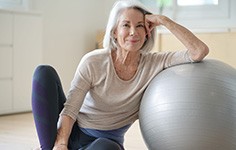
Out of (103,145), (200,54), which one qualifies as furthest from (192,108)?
(103,145)

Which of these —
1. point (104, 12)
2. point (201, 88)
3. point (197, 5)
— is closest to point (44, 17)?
point (104, 12)

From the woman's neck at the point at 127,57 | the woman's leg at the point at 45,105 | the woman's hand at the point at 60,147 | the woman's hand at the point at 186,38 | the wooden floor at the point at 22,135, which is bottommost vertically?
the wooden floor at the point at 22,135

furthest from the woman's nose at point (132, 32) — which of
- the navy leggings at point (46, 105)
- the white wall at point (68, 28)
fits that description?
the white wall at point (68, 28)

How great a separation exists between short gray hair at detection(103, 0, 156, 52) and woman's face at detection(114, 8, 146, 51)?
21mm

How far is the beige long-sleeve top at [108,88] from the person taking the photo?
1.67 metres

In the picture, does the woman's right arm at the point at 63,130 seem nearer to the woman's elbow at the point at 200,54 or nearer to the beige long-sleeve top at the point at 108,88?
the beige long-sleeve top at the point at 108,88

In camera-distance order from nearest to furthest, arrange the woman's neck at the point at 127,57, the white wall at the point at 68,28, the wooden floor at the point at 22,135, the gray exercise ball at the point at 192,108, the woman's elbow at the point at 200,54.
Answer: the gray exercise ball at the point at 192,108 < the woman's elbow at the point at 200,54 < the woman's neck at the point at 127,57 < the wooden floor at the point at 22,135 < the white wall at the point at 68,28

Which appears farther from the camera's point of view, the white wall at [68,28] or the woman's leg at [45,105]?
the white wall at [68,28]

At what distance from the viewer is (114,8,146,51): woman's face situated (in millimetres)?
1650

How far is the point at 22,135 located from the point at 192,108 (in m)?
1.74

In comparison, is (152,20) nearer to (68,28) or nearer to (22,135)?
(22,135)

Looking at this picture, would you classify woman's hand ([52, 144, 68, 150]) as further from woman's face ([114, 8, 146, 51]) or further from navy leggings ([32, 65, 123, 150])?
woman's face ([114, 8, 146, 51])

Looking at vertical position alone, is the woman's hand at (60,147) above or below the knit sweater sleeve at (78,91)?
below

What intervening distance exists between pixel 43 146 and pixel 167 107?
56 cm
